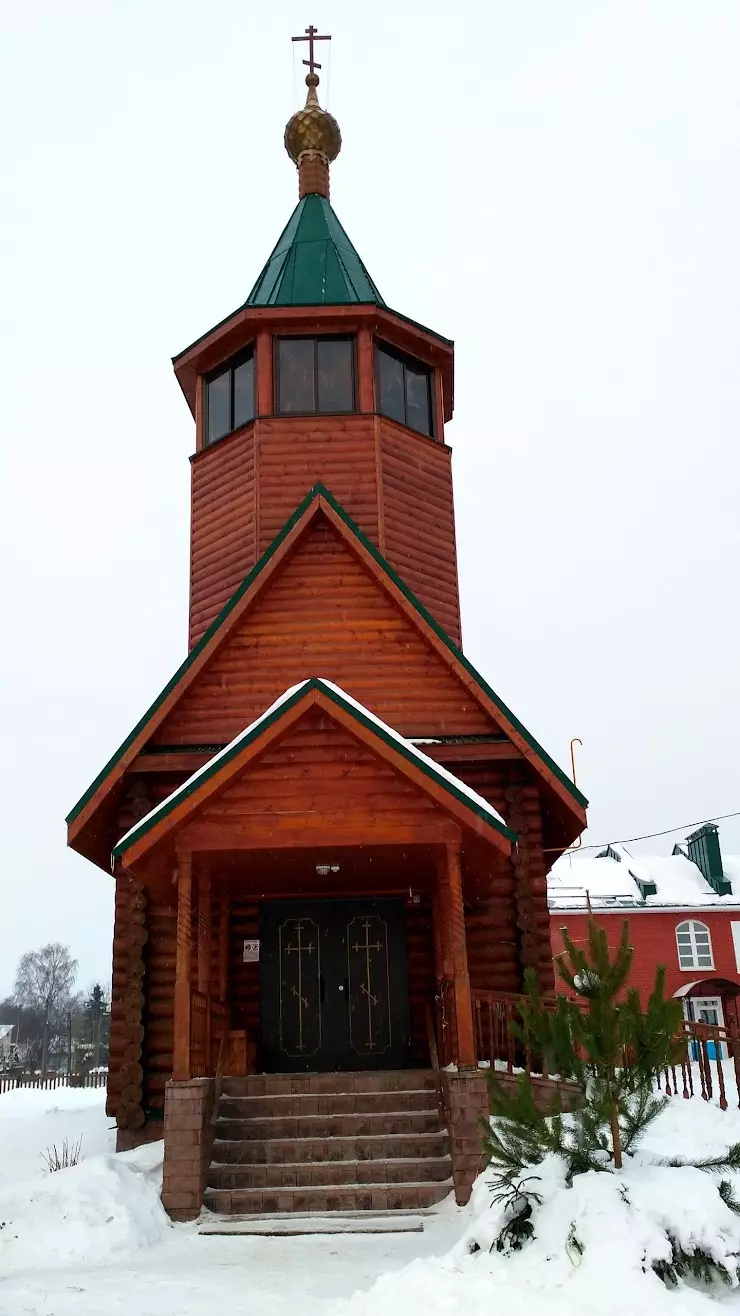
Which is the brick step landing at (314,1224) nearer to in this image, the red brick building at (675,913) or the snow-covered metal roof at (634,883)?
the red brick building at (675,913)

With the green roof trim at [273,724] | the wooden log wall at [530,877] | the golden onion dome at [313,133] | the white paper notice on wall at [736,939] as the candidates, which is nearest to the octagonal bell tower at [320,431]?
the wooden log wall at [530,877]

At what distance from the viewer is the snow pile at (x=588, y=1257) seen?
19.0ft

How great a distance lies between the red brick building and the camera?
35.0 metres

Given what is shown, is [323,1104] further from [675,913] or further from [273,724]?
[675,913]

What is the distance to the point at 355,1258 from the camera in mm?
7918

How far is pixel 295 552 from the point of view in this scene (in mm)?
14852

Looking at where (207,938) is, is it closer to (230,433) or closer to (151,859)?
(151,859)

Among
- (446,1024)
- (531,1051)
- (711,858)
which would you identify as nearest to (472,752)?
(446,1024)

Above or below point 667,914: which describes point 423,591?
above

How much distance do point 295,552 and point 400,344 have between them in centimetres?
515

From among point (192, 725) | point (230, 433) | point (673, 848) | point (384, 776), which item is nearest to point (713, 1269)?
point (384, 776)

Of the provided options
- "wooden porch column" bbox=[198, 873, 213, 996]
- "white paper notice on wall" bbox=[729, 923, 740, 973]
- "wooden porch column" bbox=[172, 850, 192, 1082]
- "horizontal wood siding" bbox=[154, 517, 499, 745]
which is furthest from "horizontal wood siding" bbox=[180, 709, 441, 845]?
"white paper notice on wall" bbox=[729, 923, 740, 973]

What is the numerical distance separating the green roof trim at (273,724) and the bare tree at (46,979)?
99.2 m

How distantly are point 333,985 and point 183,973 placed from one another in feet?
11.7
